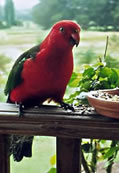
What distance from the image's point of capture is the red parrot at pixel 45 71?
2.87 ft

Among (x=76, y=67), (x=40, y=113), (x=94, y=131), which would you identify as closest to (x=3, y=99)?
(x=76, y=67)

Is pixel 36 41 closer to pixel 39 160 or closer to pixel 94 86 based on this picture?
pixel 94 86

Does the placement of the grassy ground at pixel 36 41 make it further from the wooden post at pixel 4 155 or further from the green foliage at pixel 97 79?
the wooden post at pixel 4 155

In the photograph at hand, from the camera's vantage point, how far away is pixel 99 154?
1.13 metres

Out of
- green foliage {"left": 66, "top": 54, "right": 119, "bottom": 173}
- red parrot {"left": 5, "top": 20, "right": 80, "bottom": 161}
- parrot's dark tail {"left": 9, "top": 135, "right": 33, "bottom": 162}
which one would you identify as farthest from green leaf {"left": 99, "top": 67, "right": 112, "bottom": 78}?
parrot's dark tail {"left": 9, "top": 135, "right": 33, "bottom": 162}

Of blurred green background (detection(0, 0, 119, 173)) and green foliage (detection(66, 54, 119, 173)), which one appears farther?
blurred green background (detection(0, 0, 119, 173))

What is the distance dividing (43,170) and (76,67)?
46 centimetres

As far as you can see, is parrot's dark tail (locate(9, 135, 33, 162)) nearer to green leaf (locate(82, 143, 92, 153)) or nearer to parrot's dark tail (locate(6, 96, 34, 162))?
parrot's dark tail (locate(6, 96, 34, 162))

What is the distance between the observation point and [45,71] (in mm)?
901

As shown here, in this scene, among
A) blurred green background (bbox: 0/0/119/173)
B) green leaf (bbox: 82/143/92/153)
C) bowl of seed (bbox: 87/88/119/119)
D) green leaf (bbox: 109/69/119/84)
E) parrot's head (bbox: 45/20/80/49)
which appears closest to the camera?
bowl of seed (bbox: 87/88/119/119)

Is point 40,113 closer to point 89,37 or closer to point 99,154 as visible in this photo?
point 99,154

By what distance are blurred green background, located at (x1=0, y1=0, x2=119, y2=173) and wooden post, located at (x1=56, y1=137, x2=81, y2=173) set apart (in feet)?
1.59

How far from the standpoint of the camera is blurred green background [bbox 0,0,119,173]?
125cm

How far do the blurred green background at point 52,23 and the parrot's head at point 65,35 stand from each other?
1.20 ft
